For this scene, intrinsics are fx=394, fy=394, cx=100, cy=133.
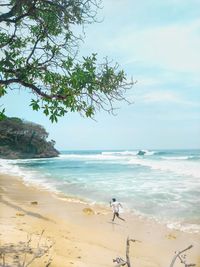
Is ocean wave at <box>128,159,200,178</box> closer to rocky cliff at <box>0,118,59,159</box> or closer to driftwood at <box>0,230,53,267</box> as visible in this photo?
driftwood at <box>0,230,53,267</box>

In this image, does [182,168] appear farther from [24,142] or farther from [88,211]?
[24,142]

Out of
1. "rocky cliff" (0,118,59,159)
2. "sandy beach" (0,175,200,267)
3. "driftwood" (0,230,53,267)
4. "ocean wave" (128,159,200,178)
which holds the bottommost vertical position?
"sandy beach" (0,175,200,267)

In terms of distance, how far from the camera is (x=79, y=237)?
12.5m

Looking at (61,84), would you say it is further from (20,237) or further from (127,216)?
(127,216)

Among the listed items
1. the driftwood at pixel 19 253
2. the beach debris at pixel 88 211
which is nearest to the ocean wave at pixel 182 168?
the beach debris at pixel 88 211

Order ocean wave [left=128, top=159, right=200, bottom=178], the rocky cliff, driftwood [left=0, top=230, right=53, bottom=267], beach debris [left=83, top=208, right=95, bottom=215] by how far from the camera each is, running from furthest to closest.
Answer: the rocky cliff
ocean wave [left=128, top=159, right=200, bottom=178]
beach debris [left=83, top=208, right=95, bottom=215]
driftwood [left=0, top=230, right=53, bottom=267]

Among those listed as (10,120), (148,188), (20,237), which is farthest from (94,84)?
(10,120)

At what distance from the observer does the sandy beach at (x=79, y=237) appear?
9.29 metres

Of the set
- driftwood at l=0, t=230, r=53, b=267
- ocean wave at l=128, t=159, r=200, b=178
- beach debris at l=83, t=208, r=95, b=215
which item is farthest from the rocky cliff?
driftwood at l=0, t=230, r=53, b=267

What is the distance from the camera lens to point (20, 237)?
34.2 ft

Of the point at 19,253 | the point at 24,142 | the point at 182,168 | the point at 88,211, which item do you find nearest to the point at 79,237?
the point at 19,253

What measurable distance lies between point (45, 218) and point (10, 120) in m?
Result: 64.6

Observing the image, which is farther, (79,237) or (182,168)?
(182,168)

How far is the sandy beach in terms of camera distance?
9293 mm
